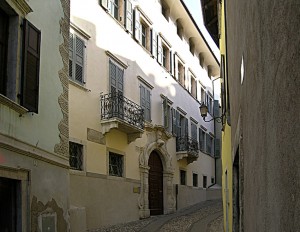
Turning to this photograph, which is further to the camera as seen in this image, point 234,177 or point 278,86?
point 234,177

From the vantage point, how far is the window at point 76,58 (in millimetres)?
14373

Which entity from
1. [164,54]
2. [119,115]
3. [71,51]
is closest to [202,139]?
[164,54]

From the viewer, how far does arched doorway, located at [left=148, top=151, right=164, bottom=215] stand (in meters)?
21.4

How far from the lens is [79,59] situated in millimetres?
14953

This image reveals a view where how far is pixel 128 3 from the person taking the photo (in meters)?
19.0

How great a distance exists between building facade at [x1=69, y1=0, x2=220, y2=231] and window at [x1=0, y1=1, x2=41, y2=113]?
5703 millimetres

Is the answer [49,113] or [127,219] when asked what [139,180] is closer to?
[127,219]

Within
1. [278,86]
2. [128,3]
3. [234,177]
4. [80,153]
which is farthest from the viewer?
[128,3]

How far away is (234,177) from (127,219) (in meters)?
11.4

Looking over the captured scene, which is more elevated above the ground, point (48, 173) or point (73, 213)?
point (48, 173)

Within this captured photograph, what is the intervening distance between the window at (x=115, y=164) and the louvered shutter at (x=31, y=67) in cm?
853

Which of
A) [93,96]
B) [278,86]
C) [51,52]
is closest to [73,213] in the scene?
[93,96]

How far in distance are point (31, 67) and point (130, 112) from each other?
9166 millimetres

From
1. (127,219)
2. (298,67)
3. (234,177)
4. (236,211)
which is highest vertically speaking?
(298,67)
